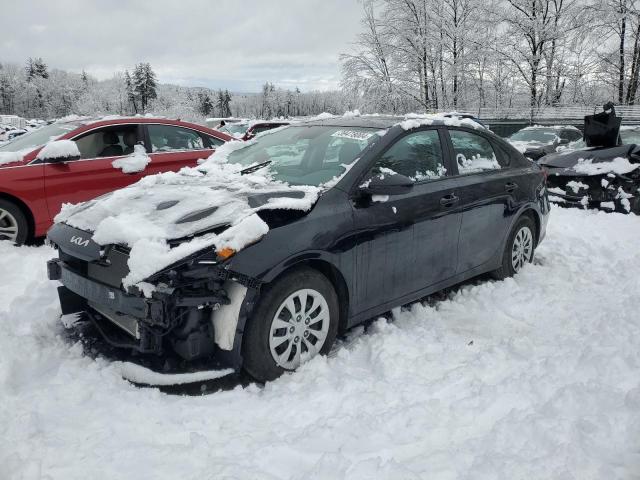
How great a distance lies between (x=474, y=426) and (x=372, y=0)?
98.3 ft

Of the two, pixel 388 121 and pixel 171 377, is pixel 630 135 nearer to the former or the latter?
pixel 388 121

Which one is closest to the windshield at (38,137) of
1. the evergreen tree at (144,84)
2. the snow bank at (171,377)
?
the snow bank at (171,377)

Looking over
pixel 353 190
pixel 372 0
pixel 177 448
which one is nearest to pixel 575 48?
pixel 372 0

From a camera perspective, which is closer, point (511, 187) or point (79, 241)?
point (79, 241)

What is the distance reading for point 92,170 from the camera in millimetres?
5969

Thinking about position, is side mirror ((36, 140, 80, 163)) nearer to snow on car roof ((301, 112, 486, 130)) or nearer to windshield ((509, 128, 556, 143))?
snow on car roof ((301, 112, 486, 130))

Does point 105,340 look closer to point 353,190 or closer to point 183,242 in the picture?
point 183,242

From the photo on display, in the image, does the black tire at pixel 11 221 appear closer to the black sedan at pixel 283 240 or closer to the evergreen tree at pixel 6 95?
the black sedan at pixel 283 240

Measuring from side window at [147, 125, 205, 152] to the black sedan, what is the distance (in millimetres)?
2247

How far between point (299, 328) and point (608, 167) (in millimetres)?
6811

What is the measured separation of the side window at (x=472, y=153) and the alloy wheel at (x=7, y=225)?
4685 millimetres

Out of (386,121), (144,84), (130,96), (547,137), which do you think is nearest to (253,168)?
(386,121)

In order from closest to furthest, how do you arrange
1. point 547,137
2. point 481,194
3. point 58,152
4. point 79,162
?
point 481,194 < point 58,152 < point 79,162 < point 547,137

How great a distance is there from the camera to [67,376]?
2.97 metres
